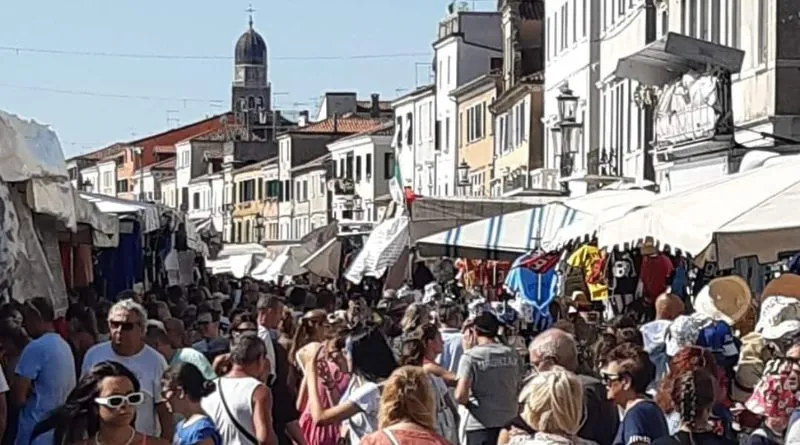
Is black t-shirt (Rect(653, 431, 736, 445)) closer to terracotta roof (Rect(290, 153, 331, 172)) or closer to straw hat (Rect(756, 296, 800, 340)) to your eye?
straw hat (Rect(756, 296, 800, 340))

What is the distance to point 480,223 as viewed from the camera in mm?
22406

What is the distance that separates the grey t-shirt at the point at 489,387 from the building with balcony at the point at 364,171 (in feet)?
257

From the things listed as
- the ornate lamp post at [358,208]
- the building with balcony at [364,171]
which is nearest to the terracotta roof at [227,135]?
the building with balcony at [364,171]

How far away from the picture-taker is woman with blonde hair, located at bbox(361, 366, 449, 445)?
8164 mm

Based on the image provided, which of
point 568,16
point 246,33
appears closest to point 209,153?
point 246,33

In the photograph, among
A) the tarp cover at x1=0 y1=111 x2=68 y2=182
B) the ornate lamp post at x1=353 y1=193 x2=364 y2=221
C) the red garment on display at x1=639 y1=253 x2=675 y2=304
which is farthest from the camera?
the ornate lamp post at x1=353 y1=193 x2=364 y2=221

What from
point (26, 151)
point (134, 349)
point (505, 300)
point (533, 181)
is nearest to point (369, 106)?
point (533, 181)

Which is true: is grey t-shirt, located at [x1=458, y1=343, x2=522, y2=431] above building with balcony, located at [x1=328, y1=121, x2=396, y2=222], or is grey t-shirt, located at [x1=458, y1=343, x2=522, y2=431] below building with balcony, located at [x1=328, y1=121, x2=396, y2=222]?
below

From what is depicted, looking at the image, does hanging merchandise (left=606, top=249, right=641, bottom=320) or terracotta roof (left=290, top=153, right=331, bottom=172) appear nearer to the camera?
hanging merchandise (left=606, top=249, right=641, bottom=320)

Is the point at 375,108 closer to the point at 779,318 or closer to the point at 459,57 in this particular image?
the point at 459,57

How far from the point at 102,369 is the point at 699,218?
5630 mm

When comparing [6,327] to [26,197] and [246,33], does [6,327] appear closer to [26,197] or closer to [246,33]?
[26,197]

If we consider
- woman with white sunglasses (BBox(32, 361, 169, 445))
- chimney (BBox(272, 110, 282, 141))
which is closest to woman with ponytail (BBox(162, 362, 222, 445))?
woman with white sunglasses (BBox(32, 361, 169, 445))

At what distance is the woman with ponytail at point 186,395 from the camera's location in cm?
863
